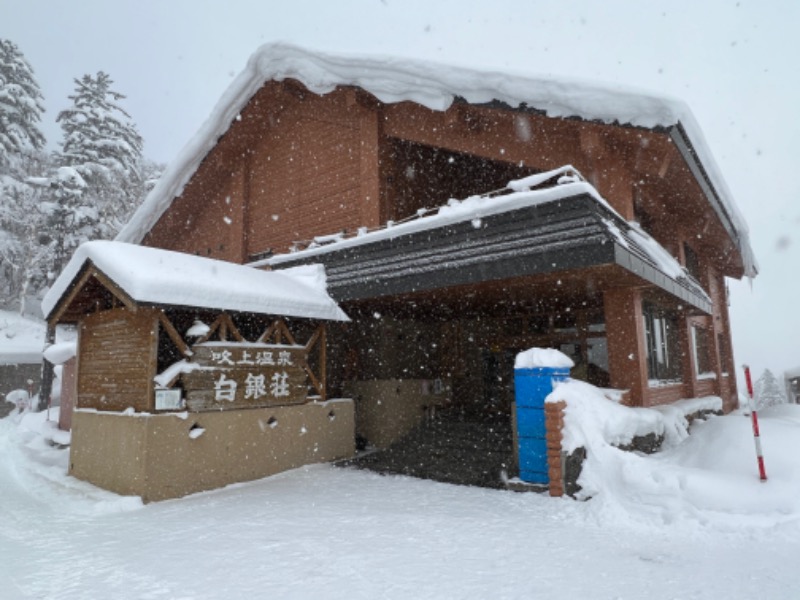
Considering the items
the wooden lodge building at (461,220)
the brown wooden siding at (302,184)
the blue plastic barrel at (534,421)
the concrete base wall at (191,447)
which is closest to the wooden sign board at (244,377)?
the concrete base wall at (191,447)

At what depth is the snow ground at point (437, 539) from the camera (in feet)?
12.9

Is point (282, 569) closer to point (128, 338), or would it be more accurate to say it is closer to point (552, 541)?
point (552, 541)

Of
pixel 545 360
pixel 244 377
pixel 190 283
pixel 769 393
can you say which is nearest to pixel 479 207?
pixel 545 360

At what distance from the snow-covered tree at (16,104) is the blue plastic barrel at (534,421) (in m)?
31.3

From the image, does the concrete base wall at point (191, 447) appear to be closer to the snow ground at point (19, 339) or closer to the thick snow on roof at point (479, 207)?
the thick snow on roof at point (479, 207)

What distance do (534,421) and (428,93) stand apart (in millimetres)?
5753

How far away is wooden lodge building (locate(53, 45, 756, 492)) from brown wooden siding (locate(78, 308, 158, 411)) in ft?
12.0

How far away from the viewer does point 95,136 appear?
86.0 ft

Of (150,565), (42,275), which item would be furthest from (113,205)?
(150,565)

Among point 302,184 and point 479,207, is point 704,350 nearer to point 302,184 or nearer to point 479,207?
point 479,207

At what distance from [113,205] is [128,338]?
24.0 meters

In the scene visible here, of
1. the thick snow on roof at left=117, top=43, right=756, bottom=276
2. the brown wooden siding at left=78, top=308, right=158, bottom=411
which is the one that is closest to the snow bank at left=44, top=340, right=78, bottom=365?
the thick snow on roof at left=117, top=43, right=756, bottom=276

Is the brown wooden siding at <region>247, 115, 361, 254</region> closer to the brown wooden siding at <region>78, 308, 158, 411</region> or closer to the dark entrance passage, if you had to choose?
the dark entrance passage

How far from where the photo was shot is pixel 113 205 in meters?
27.9
